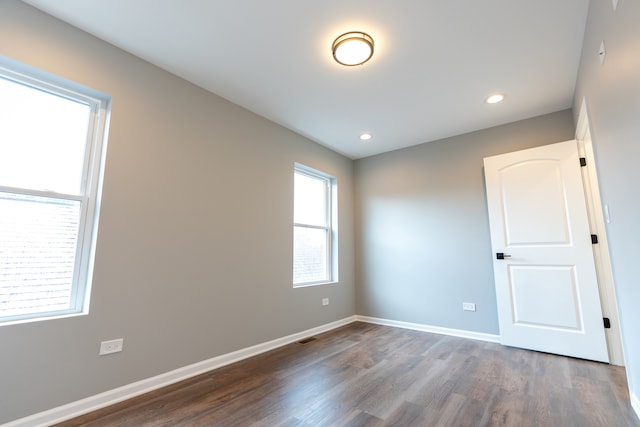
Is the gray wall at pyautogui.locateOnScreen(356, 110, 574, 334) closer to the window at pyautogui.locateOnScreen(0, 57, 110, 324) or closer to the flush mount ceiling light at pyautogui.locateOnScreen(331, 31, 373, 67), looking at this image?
the flush mount ceiling light at pyautogui.locateOnScreen(331, 31, 373, 67)

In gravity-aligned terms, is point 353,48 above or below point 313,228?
above

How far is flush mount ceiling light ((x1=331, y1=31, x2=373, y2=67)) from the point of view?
2.10m

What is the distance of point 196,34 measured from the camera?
83.1 inches

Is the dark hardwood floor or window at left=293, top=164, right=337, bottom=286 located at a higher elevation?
window at left=293, top=164, right=337, bottom=286

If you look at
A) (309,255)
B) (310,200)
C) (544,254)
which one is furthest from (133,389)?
(544,254)

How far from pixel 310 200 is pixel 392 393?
259 cm

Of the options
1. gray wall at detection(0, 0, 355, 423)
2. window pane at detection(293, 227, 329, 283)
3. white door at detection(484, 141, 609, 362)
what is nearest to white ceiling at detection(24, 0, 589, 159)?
gray wall at detection(0, 0, 355, 423)

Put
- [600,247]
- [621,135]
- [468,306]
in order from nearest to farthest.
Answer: [621,135], [600,247], [468,306]

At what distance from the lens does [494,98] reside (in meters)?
2.99

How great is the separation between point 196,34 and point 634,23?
97.5 inches

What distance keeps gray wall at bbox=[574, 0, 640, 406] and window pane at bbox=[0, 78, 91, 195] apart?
323 centimetres

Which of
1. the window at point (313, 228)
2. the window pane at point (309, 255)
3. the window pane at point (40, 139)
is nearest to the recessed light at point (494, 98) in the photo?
the window at point (313, 228)

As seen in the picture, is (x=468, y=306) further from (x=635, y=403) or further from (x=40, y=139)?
(x=40, y=139)

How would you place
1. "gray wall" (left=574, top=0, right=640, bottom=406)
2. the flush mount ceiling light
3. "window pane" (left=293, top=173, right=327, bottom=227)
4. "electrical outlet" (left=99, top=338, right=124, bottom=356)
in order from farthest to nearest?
"window pane" (left=293, top=173, right=327, bottom=227)
the flush mount ceiling light
"electrical outlet" (left=99, top=338, right=124, bottom=356)
"gray wall" (left=574, top=0, right=640, bottom=406)
